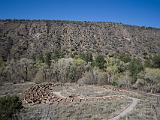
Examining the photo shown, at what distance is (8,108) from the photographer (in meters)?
24.6

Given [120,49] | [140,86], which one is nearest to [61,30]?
[120,49]

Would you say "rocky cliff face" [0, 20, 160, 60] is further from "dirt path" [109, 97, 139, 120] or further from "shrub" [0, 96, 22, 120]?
"shrub" [0, 96, 22, 120]

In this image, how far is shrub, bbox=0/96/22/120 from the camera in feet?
79.2

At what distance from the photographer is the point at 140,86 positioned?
180 ft

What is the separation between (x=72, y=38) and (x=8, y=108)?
247ft

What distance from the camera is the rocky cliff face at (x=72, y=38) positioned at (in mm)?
91688

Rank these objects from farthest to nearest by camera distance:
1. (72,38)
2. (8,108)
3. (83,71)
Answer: (72,38)
(83,71)
(8,108)

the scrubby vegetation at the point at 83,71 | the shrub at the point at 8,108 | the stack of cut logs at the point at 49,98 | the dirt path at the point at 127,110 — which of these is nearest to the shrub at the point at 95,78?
the scrubby vegetation at the point at 83,71

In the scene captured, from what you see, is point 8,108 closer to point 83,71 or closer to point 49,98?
point 49,98

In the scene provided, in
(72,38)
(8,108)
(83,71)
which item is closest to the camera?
(8,108)

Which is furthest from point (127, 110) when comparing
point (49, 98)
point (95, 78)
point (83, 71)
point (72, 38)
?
point (72, 38)

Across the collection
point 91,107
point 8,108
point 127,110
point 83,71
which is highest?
point 83,71

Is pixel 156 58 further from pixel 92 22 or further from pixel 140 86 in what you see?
pixel 92 22

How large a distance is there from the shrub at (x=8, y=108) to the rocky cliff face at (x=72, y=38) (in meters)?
58.7
